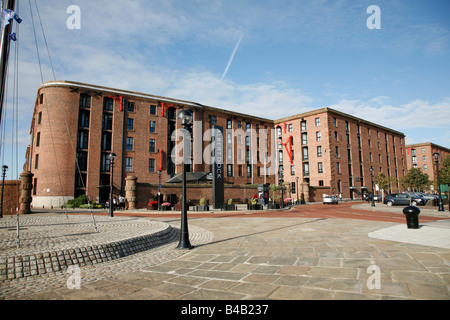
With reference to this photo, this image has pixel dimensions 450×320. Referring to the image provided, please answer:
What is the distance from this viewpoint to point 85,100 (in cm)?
3466

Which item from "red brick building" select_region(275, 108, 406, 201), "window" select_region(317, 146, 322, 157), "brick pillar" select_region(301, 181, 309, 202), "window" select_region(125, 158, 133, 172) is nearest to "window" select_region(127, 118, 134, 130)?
"window" select_region(125, 158, 133, 172)

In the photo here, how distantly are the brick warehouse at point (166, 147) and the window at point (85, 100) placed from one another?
12cm

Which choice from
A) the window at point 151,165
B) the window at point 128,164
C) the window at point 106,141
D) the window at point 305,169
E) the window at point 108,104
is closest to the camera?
the window at point 128,164

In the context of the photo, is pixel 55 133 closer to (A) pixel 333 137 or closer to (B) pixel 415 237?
(B) pixel 415 237

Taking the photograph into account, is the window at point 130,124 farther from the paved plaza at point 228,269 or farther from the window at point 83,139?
the paved plaza at point 228,269

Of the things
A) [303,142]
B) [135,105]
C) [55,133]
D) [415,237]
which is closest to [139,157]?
[135,105]

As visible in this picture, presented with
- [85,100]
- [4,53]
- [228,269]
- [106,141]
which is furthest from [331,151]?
[4,53]

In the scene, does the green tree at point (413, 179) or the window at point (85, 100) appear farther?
the green tree at point (413, 179)

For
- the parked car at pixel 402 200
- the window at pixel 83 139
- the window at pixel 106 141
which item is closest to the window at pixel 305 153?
the parked car at pixel 402 200

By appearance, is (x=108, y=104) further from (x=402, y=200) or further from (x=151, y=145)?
(x=402, y=200)

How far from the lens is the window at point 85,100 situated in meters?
34.1

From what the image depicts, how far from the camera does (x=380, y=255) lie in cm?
511
